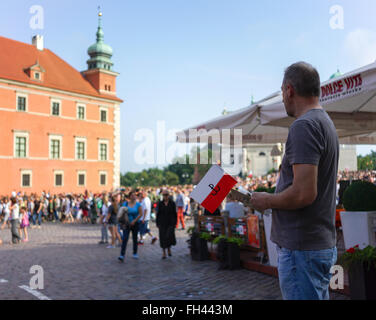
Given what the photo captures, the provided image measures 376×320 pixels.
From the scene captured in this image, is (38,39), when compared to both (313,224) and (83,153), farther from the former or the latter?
(313,224)

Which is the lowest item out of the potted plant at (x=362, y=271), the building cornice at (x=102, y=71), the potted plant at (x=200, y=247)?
the potted plant at (x=200, y=247)

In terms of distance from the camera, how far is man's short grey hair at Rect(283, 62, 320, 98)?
2.27 m

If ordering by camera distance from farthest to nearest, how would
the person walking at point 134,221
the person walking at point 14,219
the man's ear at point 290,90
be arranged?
the person walking at point 14,219
the person walking at point 134,221
the man's ear at point 290,90

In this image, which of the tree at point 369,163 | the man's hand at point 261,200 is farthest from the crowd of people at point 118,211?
the man's hand at point 261,200

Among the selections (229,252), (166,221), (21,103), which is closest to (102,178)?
(21,103)

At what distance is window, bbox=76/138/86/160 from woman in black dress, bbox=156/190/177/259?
3642 cm

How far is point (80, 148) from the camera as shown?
45.6m

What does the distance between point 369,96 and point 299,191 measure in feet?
19.6

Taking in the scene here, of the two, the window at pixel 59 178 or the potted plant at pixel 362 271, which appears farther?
the window at pixel 59 178

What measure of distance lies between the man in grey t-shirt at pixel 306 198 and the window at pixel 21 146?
41.9 m

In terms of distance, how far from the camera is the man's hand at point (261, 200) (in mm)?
2219

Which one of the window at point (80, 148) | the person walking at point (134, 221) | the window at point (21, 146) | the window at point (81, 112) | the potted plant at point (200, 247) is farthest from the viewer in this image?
the window at point (81, 112)

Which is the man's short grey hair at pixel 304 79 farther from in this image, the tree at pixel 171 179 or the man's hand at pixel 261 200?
the tree at pixel 171 179

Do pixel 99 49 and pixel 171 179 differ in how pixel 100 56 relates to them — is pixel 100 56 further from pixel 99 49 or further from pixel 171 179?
pixel 171 179
